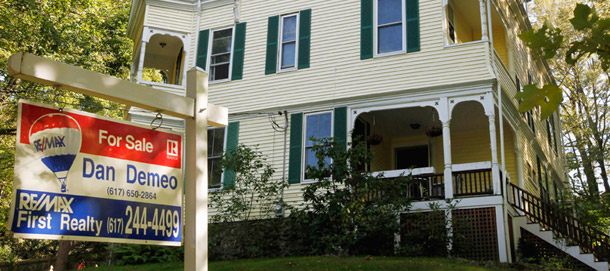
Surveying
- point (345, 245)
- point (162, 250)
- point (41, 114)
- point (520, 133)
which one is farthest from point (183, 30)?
point (41, 114)

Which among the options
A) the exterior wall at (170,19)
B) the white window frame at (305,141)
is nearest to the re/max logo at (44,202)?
the white window frame at (305,141)

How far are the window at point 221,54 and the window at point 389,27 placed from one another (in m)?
4.71

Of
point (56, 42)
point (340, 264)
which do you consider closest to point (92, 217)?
point (340, 264)

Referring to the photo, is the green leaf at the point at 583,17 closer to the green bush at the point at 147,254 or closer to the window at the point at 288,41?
the green bush at the point at 147,254

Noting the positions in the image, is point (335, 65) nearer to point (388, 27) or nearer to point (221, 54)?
point (388, 27)

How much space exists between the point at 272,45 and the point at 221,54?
176cm

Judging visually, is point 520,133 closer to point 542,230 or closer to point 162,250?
point 542,230

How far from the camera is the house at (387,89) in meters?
15.0

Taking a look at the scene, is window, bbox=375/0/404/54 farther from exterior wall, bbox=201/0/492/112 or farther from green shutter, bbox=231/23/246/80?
green shutter, bbox=231/23/246/80

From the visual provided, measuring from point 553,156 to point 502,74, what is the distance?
10.4 m

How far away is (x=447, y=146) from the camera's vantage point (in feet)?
49.3

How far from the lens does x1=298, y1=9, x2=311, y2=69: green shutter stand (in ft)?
57.5

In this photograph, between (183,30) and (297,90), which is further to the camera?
(183,30)

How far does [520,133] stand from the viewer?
61.0 feet
